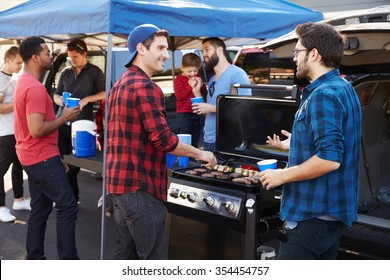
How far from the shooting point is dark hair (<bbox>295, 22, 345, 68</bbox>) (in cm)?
222

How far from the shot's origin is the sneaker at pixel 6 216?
5.51 metres

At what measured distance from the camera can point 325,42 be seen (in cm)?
222

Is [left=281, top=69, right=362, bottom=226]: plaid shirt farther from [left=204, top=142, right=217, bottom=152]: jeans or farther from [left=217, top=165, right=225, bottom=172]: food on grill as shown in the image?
[left=204, top=142, right=217, bottom=152]: jeans

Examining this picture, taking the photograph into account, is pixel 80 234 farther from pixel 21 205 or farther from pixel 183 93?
pixel 183 93

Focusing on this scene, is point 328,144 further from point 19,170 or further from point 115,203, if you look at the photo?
point 19,170

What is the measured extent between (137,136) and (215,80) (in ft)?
7.33

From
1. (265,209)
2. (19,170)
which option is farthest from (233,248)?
(19,170)

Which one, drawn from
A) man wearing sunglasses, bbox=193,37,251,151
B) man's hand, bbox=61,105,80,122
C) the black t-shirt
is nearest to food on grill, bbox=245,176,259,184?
man wearing sunglasses, bbox=193,37,251,151

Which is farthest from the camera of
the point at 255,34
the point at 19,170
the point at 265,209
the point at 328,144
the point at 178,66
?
the point at 178,66

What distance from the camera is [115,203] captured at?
2.89 meters

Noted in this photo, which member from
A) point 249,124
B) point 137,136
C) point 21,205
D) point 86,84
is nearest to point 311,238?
point 137,136

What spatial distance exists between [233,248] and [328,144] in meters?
1.25

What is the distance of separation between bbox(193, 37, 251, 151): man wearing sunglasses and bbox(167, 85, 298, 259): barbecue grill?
Answer: 785mm

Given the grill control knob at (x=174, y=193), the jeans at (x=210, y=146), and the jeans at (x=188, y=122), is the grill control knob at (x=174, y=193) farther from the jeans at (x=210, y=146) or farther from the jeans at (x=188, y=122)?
the jeans at (x=188, y=122)
